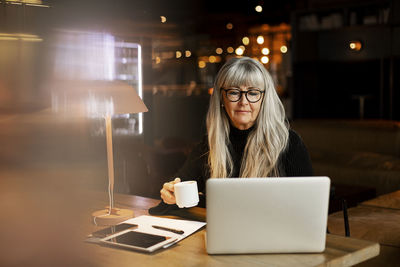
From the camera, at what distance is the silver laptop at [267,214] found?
1.53m

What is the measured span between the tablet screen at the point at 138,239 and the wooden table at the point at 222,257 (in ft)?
0.15

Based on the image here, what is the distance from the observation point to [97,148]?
4.24 metres

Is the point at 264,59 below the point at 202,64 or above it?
above

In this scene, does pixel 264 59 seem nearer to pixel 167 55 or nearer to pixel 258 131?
pixel 167 55

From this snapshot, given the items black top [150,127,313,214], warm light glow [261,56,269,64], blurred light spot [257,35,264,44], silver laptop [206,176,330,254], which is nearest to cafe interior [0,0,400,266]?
black top [150,127,313,214]

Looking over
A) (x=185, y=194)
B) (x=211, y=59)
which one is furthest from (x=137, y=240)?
(x=211, y=59)

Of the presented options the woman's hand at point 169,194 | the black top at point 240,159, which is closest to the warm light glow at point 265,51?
the black top at point 240,159

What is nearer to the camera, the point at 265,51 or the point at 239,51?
the point at 239,51

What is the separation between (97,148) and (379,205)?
7.04ft

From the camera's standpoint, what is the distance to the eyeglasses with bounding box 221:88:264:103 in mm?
2204

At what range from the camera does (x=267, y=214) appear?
5.12 feet

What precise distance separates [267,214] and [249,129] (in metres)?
0.79

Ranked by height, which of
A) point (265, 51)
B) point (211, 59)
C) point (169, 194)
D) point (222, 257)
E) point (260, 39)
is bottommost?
point (222, 257)

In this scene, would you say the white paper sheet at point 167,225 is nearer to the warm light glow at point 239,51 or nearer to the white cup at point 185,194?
the white cup at point 185,194
